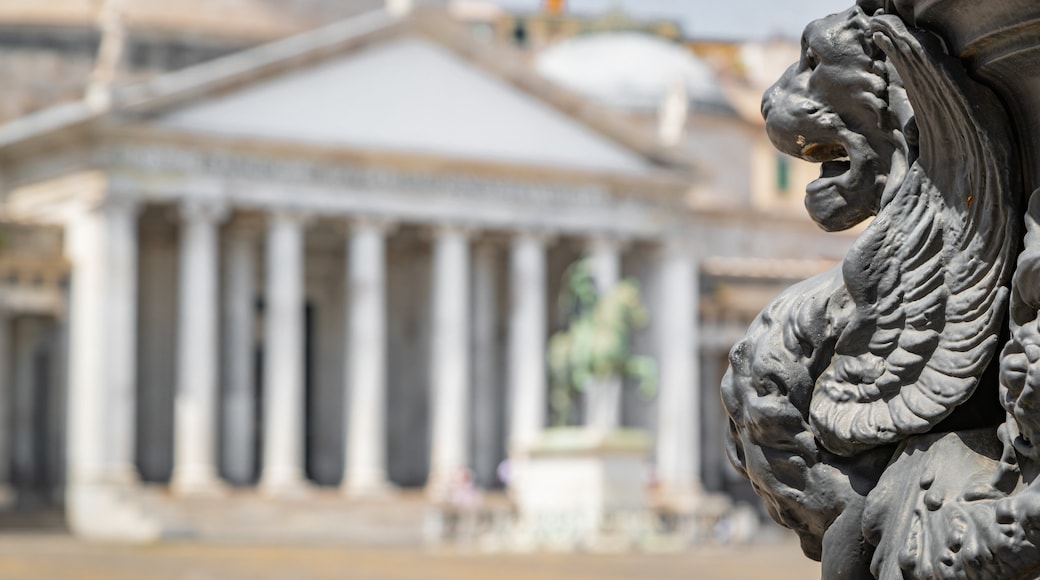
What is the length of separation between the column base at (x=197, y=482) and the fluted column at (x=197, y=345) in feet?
0.16

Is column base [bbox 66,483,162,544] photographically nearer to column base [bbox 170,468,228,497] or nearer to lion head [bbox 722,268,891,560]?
column base [bbox 170,468,228,497]

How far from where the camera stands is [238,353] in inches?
1797

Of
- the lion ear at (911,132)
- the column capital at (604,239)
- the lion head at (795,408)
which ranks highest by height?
the column capital at (604,239)

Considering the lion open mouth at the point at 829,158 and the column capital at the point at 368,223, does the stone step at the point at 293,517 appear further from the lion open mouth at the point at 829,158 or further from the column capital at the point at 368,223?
the lion open mouth at the point at 829,158

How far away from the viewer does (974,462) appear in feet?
10.9

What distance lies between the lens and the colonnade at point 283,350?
42938 millimetres

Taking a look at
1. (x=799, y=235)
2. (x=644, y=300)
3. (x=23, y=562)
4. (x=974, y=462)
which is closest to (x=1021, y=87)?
(x=974, y=462)

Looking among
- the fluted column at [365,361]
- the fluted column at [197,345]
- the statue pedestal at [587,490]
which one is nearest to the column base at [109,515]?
the fluted column at [197,345]

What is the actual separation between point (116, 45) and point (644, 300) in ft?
48.2

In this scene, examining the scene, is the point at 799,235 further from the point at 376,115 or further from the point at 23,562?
the point at 23,562

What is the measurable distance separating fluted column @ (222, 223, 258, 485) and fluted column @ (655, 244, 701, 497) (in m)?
10.4

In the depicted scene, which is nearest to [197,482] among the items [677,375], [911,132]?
[677,375]

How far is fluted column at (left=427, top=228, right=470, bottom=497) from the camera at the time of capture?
46.3 meters

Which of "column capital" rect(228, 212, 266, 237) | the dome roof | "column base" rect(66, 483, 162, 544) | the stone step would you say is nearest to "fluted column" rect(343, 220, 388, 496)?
the stone step
